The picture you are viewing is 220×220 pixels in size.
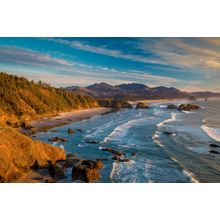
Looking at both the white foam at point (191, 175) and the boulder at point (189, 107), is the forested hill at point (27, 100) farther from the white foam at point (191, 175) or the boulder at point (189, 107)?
the white foam at point (191, 175)

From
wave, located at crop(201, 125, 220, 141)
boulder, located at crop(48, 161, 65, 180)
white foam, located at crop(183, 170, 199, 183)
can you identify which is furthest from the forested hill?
white foam, located at crop(183, 170, 199, 183)

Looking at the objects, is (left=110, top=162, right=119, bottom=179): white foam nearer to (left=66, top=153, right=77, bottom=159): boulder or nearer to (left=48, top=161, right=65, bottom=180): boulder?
(left=48, top=161, right=65, bottom=180): boulder

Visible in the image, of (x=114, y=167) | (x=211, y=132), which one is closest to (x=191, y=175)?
(x=114, y=167)

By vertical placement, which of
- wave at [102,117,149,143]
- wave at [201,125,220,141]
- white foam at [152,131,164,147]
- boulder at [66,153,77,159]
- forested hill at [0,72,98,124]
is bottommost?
boulder at [66,153,77,159]

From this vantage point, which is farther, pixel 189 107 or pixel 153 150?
pixel 189 107

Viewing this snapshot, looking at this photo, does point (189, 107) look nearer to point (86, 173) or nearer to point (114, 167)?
point (114, 167)

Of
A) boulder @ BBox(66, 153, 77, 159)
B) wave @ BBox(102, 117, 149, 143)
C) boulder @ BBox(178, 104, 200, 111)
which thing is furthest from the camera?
boulder @ BBox(178, 104, 200, 111)

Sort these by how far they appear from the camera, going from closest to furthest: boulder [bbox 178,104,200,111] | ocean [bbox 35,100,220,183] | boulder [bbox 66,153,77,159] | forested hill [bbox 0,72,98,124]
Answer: ocean [bbox 35,100,220,183] < boulder [bbox 66,153,77,159] < forested hill [bbox 0,72,98,124] < boulder [bbox 178,104,200,111]

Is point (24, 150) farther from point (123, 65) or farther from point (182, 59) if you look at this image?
point (182, 59)
